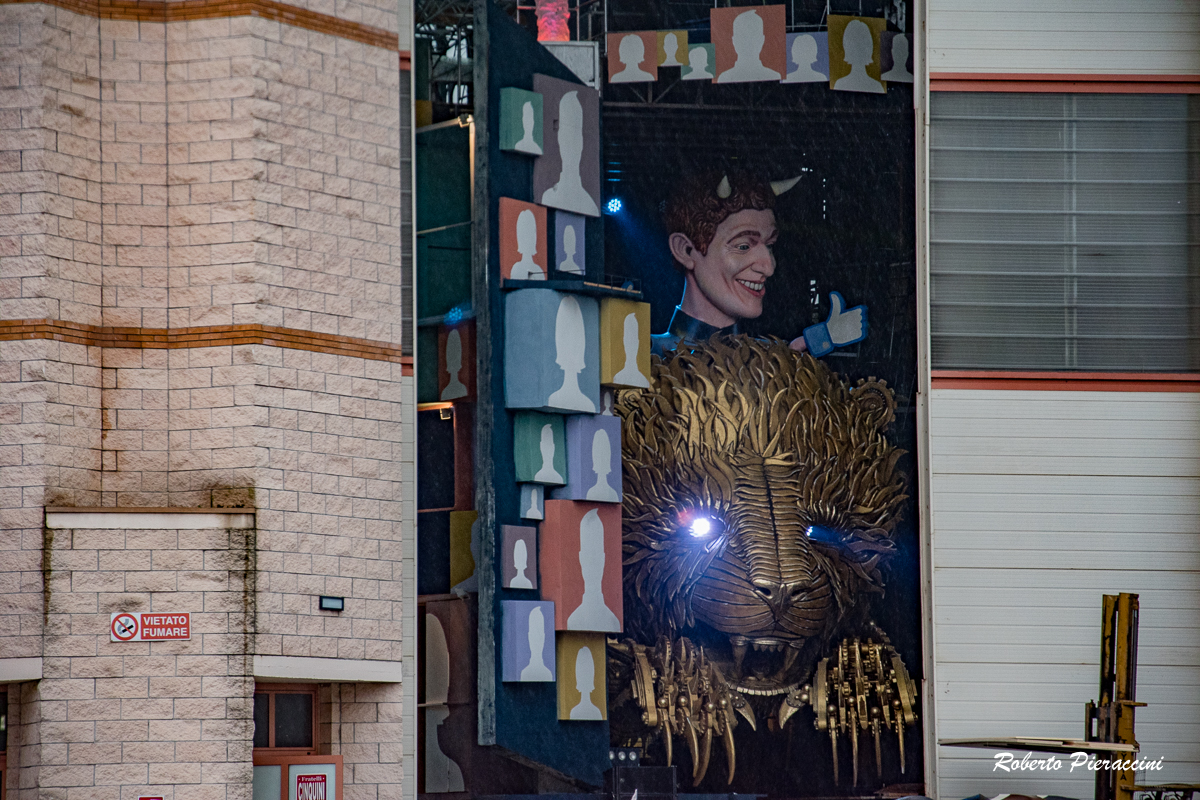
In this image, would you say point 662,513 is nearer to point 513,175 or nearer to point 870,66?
point 513,175

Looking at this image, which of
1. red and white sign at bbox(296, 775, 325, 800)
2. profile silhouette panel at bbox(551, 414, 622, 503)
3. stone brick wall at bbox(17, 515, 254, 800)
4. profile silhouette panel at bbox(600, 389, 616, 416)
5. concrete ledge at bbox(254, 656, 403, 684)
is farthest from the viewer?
profile silhouette panel at bbox(600, 389, 616, 416)

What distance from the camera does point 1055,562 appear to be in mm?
16000

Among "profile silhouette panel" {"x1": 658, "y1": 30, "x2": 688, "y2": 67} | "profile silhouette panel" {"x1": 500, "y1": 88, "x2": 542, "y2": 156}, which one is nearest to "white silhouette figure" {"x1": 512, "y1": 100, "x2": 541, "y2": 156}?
"profile silhouette panel" {"x1": 500, "y1": 88, "x2": 542, "y2": 156}

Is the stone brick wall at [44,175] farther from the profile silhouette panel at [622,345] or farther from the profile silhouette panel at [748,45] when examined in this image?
the profile silhouette panel at [748,45]

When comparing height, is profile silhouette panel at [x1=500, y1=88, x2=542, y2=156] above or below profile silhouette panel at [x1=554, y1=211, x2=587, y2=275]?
above

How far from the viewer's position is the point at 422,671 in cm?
1543

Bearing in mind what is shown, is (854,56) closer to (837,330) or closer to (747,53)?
(747,53)

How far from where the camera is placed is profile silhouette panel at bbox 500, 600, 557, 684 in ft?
48.9

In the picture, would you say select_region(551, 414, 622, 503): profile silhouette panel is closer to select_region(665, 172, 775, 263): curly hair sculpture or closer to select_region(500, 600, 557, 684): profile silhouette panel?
select_region(500, 600, 557, 684): profile silhouette panel

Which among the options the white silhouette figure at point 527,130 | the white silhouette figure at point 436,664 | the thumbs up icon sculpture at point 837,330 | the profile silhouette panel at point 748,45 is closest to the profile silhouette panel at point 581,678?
the white silhouette figure at point 436,664

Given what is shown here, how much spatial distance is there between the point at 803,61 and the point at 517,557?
6.08 metres

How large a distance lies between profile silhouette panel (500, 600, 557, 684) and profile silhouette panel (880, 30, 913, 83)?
6.69 m

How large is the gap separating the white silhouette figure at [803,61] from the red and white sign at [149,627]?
845 centimetres

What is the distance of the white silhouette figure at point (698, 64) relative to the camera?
1650 centimetres
